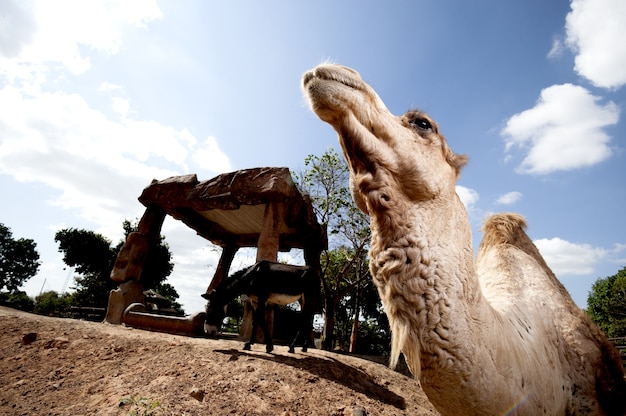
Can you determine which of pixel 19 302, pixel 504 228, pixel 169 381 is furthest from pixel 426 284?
pixel 19 302

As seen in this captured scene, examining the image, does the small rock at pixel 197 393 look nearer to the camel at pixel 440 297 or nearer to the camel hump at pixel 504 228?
the camel at pixel 440 297

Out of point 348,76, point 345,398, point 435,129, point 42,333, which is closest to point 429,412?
point 345,398

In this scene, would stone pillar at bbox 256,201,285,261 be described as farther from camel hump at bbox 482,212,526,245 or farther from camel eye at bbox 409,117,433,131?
camel eye at bbox 409,117,433,131

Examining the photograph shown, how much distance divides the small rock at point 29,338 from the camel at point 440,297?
7.28 meters

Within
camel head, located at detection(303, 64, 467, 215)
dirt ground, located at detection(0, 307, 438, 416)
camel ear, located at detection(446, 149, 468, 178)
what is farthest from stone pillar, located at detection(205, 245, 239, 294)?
camel head, located at detection(303, 64, 467, 215)

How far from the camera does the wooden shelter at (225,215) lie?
9.16 meters

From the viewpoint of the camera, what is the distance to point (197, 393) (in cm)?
376

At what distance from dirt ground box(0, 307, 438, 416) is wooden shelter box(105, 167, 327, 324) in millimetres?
3854

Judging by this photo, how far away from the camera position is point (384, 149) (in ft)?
4.47

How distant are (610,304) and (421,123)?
36610mm

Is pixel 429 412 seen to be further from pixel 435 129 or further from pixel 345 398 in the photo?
pixel 435 129

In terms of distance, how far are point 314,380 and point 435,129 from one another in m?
4.08

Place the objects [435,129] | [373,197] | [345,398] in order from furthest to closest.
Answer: [345,398] < [435,129] < [373,197]

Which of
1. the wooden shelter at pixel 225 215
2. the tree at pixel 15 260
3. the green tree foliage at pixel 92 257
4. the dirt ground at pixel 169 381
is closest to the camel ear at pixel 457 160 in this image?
the dirt ground at pixel 169 381
